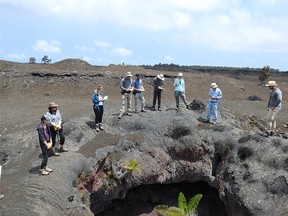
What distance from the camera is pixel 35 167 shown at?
16375mm

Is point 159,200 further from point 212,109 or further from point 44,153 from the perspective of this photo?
point 44,153

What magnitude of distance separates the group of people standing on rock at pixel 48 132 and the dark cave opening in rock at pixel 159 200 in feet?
21.7

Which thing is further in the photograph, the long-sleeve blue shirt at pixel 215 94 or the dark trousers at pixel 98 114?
the long-sleeve blue shirt at pixel 215 94

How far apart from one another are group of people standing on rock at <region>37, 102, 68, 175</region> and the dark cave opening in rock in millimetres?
6628

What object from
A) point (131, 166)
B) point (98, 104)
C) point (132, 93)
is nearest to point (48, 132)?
point (98, 104)

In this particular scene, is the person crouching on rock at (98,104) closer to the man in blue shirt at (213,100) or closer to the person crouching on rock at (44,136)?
the person crouching on rock at (44,136)

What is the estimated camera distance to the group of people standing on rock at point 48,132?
1477 cm

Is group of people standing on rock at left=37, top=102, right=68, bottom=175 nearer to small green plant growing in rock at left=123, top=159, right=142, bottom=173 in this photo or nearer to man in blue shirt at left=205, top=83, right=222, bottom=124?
small green plant growing in rock at left=123, top=159, right=142, bottom=173

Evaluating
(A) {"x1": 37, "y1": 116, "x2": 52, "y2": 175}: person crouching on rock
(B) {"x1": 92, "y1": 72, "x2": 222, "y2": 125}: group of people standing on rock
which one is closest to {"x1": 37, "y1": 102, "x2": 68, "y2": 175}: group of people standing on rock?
(A) {"x1": 37, "y1": 116, "x2": 52, "y2": 175}: person crouching on rock

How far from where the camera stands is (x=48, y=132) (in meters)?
15.3

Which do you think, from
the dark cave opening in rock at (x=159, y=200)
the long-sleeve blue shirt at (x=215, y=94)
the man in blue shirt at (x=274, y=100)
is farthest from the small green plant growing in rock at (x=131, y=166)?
the man in blue shirt at (x=274, y=100)

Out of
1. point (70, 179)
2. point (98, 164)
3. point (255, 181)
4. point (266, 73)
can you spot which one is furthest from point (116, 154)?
point (266, 73)

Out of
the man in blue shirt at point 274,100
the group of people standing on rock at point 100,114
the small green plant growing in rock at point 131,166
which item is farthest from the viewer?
the small green plant growing in rock at point 131,166

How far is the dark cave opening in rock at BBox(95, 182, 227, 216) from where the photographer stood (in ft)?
74.1
